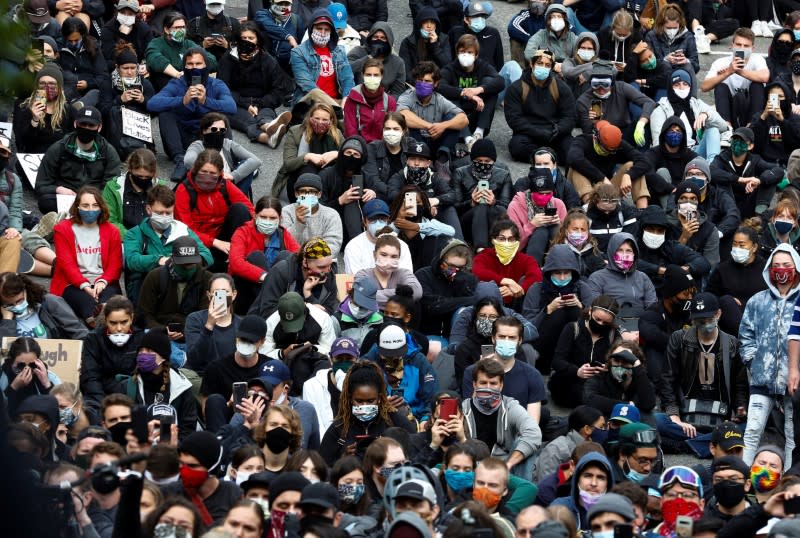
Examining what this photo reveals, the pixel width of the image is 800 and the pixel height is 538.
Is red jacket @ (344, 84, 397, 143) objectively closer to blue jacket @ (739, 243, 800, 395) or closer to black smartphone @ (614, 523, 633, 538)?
blue jacket @ (739, 243, 800, 395)

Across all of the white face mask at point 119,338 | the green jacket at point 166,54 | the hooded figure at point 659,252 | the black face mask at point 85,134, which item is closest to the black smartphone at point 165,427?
the white face mask at point 119,338

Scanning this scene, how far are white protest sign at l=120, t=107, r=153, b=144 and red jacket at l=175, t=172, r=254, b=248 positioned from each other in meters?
1.72

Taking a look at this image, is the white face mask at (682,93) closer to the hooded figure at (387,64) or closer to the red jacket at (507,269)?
the hooded figure at (387,64)

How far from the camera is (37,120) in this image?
51.9 ft

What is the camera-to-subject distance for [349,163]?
15.4 meters

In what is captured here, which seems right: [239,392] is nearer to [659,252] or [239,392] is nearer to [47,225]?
[47,225]

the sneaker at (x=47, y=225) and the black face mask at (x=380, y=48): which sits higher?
the black face mask at (x=380, y=48)

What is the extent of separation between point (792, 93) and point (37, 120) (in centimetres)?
872

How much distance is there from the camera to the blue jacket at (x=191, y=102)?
1641 centimetres

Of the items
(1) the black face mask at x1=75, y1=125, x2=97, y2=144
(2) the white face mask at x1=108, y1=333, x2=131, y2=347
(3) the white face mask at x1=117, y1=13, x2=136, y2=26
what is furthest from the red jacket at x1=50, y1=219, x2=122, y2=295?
(3) the white face mask at x1=117, y1=13, x2=136, y2=26

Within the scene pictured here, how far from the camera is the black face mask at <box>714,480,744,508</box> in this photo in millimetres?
10492

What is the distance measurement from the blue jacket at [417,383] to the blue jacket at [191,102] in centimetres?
495

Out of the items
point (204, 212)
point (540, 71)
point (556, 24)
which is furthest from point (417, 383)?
point (556, 24)

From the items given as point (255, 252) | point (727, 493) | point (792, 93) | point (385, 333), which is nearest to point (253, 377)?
point (385, 333)
